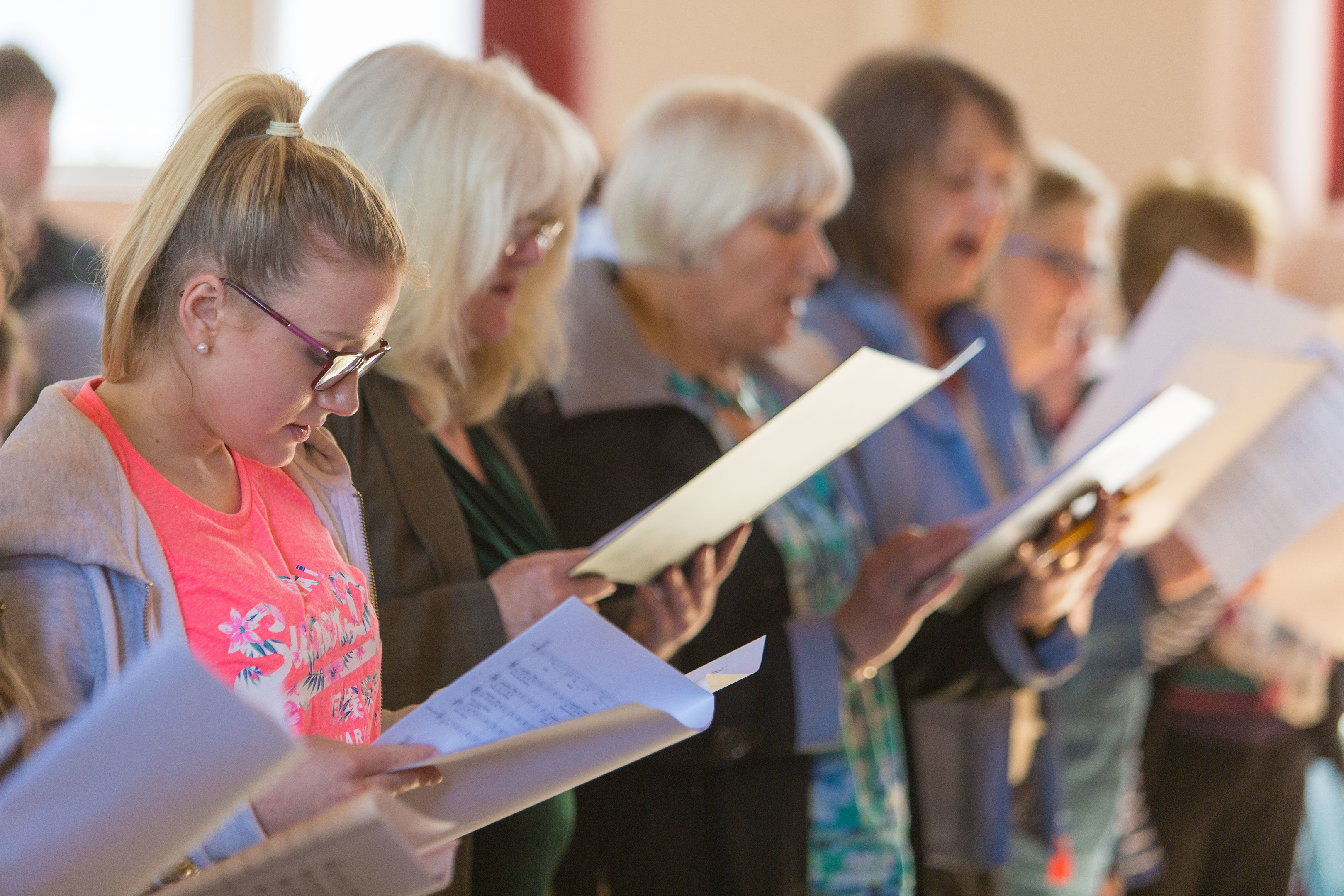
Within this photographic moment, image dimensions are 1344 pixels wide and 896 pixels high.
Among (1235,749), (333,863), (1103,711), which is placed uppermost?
(333,863)

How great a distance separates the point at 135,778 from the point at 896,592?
1057 millimetres

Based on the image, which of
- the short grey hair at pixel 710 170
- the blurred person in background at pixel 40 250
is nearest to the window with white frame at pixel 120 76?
the blurred person in background at pixel 40 250

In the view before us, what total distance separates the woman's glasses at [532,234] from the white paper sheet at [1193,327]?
2.96ft

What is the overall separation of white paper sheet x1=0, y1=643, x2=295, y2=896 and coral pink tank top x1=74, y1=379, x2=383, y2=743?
9 cm

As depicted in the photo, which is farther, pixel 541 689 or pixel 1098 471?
pixel 1098 471

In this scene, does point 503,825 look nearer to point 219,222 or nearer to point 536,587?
point 536,587

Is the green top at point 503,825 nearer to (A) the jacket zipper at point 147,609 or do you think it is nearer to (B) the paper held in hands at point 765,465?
(B) the paper held in hands at point 765,465

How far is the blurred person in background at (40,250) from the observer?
46.0 inches

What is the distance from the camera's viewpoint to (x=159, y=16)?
403 cm

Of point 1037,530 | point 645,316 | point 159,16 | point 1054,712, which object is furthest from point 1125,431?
point 159,16

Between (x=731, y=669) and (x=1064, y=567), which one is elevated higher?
(x=731, y=669)

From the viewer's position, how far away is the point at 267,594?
84 cm

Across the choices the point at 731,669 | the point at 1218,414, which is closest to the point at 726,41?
the point at 1218,414

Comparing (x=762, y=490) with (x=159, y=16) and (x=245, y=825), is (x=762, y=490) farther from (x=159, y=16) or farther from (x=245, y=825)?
(x=159, y=16)
